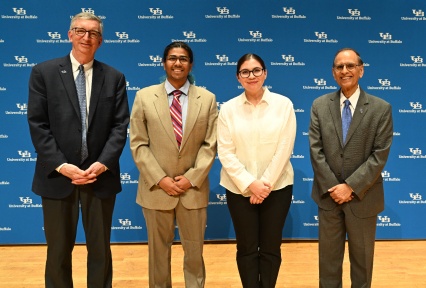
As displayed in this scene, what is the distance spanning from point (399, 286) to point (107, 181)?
234 centimetres

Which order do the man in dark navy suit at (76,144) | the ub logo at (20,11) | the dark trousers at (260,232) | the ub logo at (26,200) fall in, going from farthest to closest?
the ub logo at (26,200), the ub logo at (20,11), the dark trousers at (260,232), the man in dark navy suit at (76,144)

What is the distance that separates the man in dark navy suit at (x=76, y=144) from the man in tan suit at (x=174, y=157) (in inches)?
7.3

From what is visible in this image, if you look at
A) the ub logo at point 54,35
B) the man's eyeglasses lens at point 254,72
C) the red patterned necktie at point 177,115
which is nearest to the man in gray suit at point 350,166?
the man's eyeglasses lens at point 254,72

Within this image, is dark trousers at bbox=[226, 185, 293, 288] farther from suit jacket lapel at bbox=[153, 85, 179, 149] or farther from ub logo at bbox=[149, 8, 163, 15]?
ub logo at bbox=[149, 8, 163, 15]

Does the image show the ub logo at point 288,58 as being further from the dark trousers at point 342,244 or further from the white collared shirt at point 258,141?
the dark trousers at point 342,244

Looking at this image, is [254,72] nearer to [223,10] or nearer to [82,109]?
[82,109]

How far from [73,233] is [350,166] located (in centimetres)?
183

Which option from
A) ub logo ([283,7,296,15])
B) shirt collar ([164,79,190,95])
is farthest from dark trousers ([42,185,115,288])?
ub logo ([283,7,296,15])

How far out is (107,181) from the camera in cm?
270

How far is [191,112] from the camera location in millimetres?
2744

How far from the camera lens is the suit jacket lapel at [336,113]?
8.73ft

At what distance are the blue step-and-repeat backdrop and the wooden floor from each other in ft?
1.30

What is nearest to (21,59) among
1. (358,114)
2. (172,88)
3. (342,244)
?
(172,88)

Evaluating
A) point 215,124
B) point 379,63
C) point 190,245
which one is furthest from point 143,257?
point 379,63
